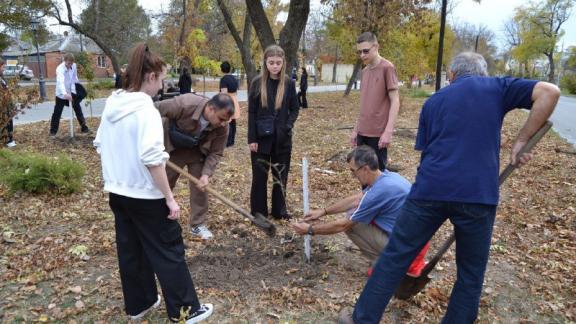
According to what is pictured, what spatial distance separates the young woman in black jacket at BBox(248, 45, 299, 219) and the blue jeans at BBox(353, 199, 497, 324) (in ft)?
5.71

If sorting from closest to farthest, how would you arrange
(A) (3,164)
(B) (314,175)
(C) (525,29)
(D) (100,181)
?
(A) (3,164) < (D) (100,181) < (B) (314,175) < (C) (525,29)

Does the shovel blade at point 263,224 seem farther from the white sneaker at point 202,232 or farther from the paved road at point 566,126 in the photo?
the paved road at point 566,126

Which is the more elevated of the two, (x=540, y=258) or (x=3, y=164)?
(x=3, y=164)

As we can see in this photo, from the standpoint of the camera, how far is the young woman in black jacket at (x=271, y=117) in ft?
14.4

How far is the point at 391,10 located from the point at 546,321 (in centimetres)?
1203

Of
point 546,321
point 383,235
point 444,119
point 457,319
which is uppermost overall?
point 444,119

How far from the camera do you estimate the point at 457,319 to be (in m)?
2.74

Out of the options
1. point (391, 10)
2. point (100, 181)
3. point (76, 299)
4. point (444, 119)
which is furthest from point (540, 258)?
point (391, 10)

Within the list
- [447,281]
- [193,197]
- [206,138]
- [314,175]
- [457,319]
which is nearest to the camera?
[457,319]

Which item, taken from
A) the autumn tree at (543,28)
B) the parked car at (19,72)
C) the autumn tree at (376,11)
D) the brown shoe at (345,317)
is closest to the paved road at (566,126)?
the autumn tree at (376,11)

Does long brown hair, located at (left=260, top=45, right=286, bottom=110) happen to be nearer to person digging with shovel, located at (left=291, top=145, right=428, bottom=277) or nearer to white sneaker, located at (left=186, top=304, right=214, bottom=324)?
person digging with shovel, located at (left=291, top=145, right=428, bottom=277)

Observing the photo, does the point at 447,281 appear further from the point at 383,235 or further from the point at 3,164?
the point at 3,164

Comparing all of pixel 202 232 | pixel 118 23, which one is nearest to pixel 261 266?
pixel 202 232

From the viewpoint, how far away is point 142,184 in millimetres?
2617
